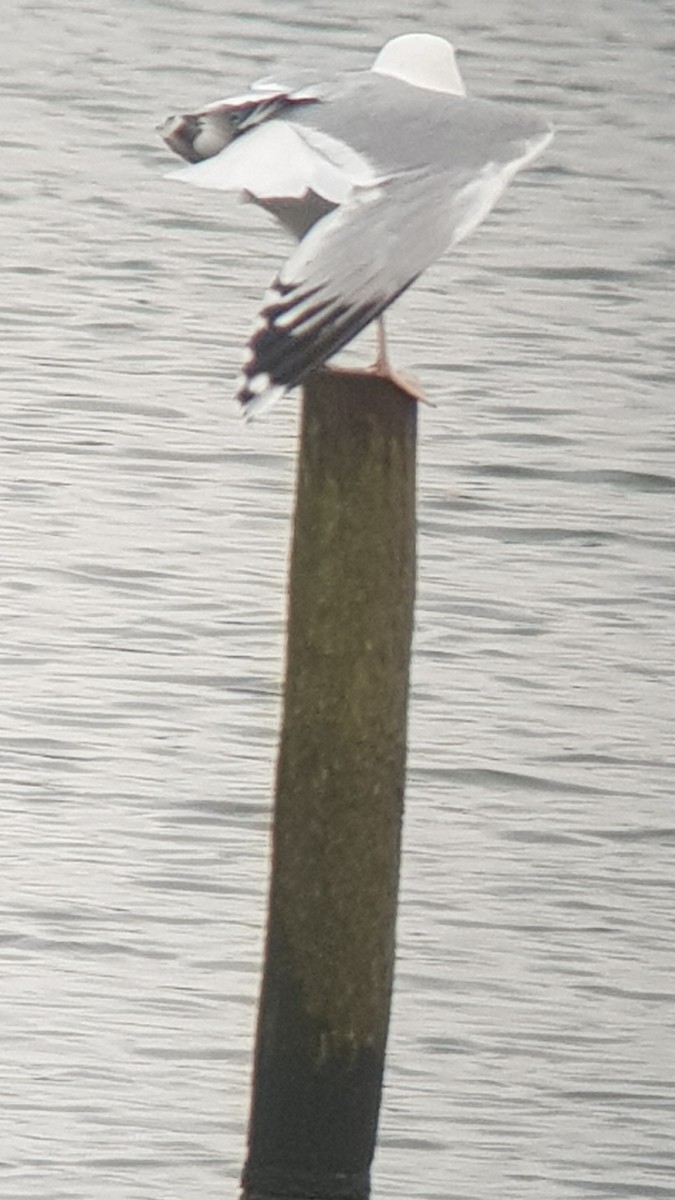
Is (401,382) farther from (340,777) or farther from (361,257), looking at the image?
(340,777)

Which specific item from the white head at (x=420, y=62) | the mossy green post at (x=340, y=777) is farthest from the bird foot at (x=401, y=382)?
the white head at (x=420, y=62)

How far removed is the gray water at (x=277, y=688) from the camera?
6223 mm

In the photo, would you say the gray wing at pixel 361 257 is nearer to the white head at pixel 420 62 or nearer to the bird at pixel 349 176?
the bird at pixel 349 176

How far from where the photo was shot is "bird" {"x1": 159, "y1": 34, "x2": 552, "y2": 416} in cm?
492

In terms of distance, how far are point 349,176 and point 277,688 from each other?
3.63 metres

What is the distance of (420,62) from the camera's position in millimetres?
6184

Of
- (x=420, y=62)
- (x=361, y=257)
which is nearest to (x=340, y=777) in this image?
(x=361, y=257)

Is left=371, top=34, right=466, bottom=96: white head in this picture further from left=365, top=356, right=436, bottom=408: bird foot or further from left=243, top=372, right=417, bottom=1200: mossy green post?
left=243, top=372, right=417, bottom=1200: mossy green post

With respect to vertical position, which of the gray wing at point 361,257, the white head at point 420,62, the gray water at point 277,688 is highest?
the white head at point 420,62

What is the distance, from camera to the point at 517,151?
5.77m

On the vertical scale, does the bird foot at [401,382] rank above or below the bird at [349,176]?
below

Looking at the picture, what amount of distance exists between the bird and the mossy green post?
111mm

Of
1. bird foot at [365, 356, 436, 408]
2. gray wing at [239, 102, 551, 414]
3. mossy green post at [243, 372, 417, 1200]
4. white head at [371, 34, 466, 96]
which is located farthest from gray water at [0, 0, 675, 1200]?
bird foot at [365, 356, 436, 408]

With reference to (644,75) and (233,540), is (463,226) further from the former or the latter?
(644,75)
